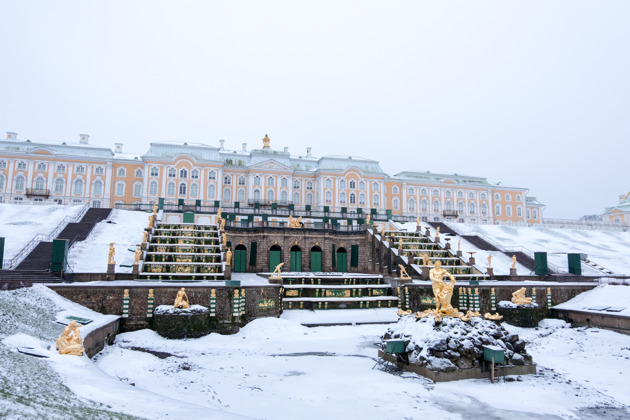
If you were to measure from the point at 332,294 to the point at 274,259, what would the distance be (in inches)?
411

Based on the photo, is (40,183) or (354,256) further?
(40,183)

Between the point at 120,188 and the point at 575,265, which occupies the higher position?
the point at 120,188

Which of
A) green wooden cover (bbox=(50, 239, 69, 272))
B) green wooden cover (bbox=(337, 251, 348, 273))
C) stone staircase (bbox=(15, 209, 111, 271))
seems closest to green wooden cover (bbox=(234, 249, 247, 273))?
green wooden cover (bbox=(337, 251, 348, 273))

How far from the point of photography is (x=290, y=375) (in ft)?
44.1

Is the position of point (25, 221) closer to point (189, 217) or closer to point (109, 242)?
point (109, 242)

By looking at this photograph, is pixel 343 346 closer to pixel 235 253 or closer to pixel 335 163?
pixel 235 253

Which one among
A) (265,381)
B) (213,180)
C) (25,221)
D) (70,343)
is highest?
(213,180)

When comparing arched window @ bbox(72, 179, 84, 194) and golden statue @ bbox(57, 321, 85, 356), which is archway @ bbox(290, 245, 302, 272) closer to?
golden statue @ bbox(57, 321, 85, 356)

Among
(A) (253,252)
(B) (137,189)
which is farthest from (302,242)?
(B) (137,189)

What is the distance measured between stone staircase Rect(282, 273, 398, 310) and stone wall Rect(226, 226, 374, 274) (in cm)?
816

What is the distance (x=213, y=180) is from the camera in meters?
61.6

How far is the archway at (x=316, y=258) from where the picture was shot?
117ft

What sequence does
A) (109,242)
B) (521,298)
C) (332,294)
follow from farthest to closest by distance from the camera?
(109,242) < (332,294) < (521,298)

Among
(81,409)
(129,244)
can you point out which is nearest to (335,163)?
(129,244)
